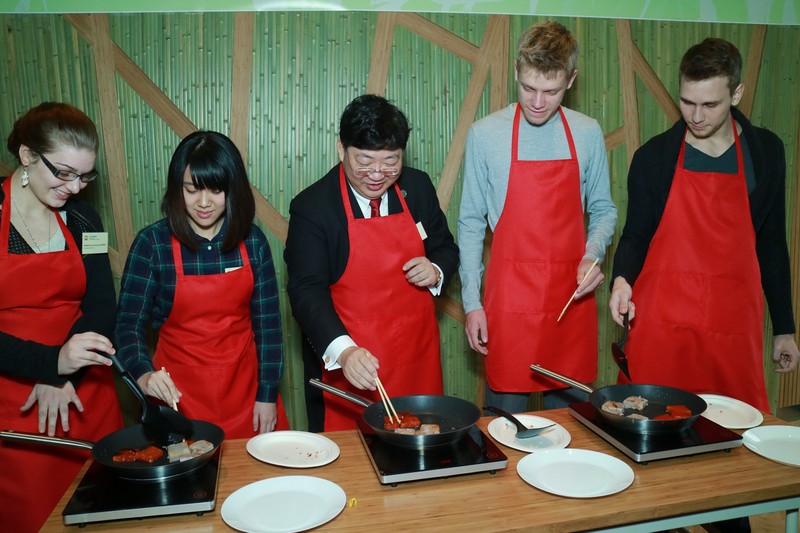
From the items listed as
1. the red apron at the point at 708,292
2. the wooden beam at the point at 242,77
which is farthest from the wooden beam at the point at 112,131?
the red apron at the point at 708,292

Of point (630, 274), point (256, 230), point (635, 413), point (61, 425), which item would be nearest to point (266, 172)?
point (256, 230)

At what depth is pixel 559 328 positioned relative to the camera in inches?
108

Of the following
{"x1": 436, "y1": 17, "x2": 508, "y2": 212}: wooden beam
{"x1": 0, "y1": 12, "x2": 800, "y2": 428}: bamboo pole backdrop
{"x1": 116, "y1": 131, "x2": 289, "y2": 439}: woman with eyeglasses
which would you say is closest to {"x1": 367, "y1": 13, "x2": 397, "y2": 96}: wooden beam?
{"x1": 0, "y1": 12, "x2": 800, "y2": 428}: bamboo pole backdrop

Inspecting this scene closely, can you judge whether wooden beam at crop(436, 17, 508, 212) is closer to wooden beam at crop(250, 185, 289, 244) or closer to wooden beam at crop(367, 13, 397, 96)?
wooden beam at crop(367, 13, 397, 96)

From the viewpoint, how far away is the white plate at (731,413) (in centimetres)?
210

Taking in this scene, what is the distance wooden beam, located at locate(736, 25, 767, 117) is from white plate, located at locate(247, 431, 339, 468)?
303cm

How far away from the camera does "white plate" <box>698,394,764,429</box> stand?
2.10 metres

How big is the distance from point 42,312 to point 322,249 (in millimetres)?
998

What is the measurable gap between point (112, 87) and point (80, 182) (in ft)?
2.98

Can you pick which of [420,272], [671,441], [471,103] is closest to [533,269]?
[420,272]

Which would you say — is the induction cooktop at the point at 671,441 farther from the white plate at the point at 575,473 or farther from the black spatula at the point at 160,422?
the black spatula at the point at 160,422

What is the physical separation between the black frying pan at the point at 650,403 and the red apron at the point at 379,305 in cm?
62

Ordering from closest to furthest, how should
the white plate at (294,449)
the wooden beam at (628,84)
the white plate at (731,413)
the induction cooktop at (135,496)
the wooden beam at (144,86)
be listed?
the induction cooktop at (135,496)
the white plate at (294,449)
the white plate at (731,413)
the wooden beam at (144,86)
the wooden beam at (628,84)

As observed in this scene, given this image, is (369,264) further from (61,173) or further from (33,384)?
(33,384)
